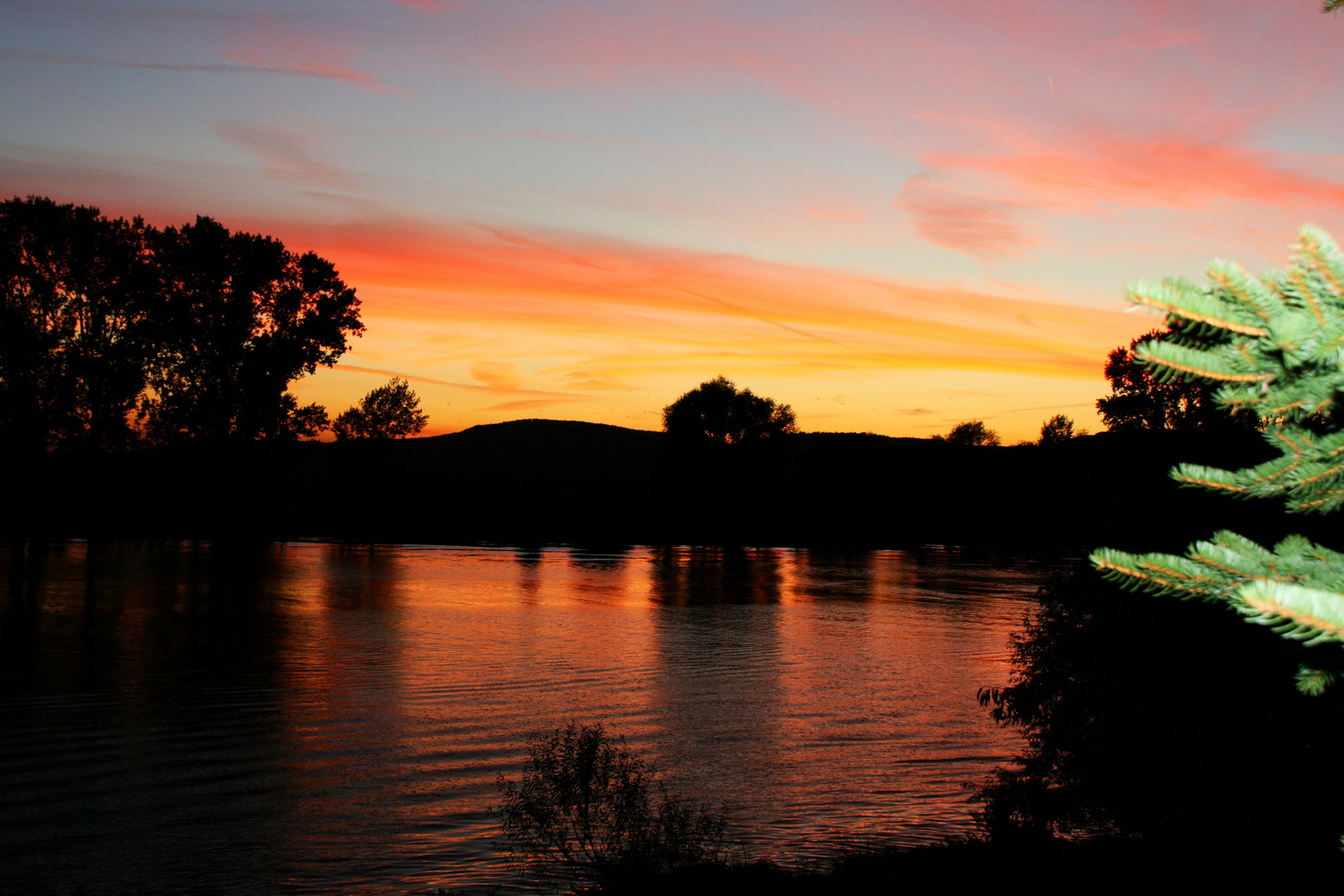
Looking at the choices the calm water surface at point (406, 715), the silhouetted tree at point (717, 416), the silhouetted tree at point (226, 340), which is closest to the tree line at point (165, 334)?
the silhouetted tree at point (226, 340)

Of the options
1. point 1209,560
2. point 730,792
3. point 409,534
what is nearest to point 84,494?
point 409,534

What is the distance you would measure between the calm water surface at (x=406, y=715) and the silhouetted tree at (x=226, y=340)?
52.5 feet

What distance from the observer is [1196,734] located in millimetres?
9172

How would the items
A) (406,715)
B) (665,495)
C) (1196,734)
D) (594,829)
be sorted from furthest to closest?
1. (665,495)
2. (406,715)
3. (594,829)
4. (1196,734)

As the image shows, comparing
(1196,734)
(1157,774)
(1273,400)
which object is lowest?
(1157,774)

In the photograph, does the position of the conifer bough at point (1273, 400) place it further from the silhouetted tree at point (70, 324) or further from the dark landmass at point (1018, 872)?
the silhouetted tree at point (70, 324)

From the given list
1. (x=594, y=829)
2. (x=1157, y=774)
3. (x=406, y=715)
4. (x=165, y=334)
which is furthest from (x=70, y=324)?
(x=1157, y=774)

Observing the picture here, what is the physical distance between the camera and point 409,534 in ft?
281

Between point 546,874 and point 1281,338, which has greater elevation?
point 1281,338

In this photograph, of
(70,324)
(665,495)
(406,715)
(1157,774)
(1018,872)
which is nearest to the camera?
(1157,774)

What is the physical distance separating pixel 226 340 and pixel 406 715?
159 feet

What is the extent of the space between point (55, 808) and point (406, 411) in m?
77.3

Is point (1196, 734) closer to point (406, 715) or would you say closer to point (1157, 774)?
point (1157, 774)

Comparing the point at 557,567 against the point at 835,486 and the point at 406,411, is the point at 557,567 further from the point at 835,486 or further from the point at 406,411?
the point at 835,486
